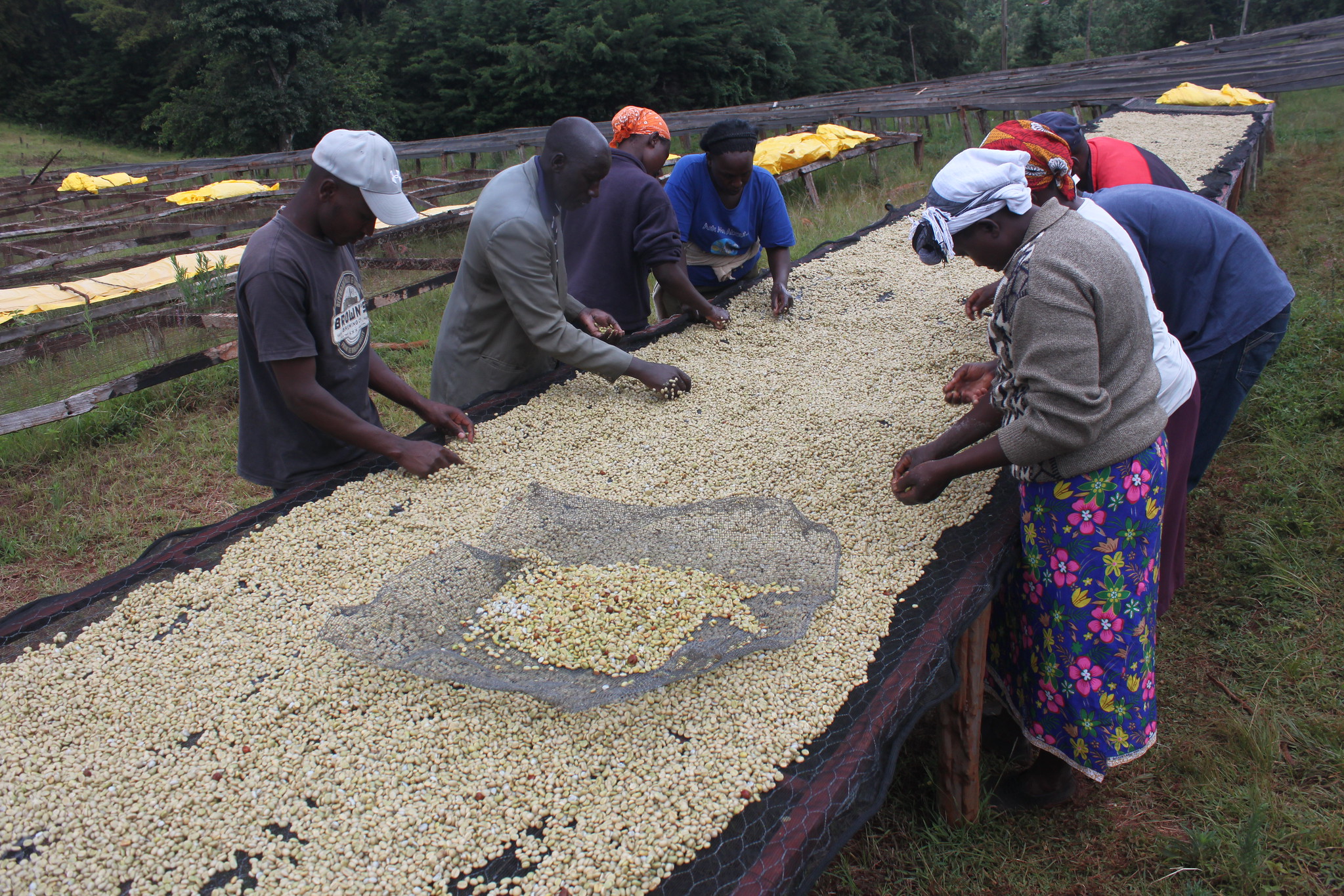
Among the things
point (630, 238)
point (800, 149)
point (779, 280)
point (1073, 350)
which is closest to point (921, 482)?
point (1073, 350)

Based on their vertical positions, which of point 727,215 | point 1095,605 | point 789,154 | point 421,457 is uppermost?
point 727,215

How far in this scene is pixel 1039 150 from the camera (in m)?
1.85

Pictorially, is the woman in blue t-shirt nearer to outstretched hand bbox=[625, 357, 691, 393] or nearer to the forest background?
outstretched hand bbox=[625, 357, 691, 393]

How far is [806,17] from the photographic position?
24438 mm

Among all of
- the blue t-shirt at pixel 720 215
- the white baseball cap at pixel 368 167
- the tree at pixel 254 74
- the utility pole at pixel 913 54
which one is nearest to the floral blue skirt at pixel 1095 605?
the white baseball cap at pixel 368 167

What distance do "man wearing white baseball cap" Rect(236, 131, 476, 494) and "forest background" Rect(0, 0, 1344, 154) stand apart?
21272 millimetres

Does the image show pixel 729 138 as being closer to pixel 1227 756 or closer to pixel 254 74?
pixel 1227 756

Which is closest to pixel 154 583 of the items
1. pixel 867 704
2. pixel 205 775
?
pixel 205 775

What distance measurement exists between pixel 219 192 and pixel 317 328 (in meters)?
10.4

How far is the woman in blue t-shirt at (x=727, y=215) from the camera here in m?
3.31

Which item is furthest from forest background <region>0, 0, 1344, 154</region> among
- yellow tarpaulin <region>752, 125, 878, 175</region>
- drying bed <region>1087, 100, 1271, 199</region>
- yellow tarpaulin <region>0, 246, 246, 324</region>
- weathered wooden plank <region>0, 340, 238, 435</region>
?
weathered wooden plank <region>0, 340, 238, 435</region>

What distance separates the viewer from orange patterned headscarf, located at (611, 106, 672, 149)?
10.5ft

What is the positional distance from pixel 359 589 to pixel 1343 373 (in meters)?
4.70

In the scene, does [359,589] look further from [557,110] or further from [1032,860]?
[557,110]
